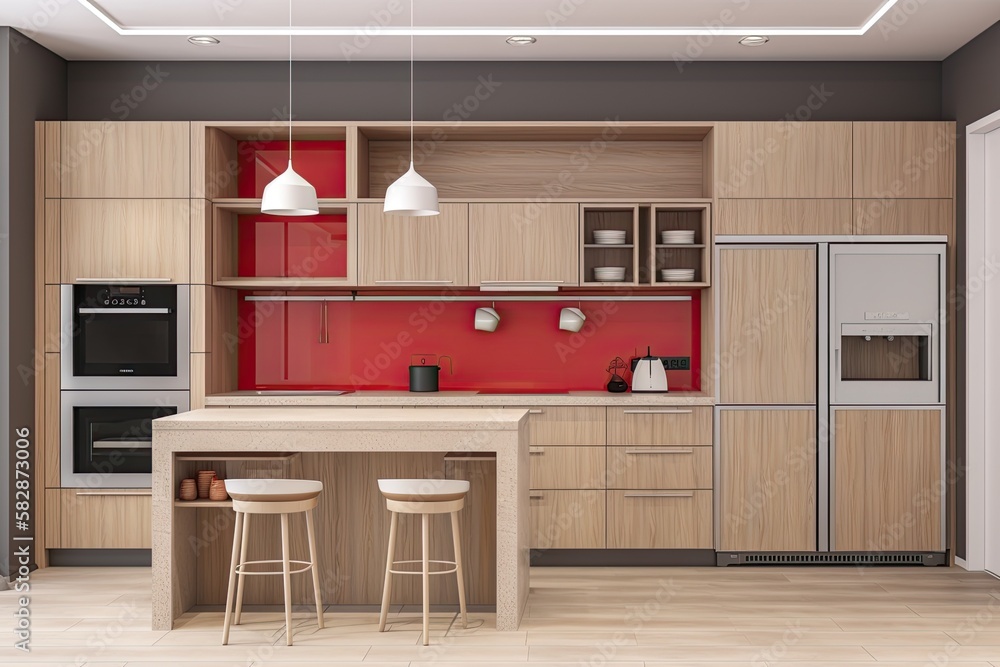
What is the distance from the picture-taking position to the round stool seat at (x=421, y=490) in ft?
12.0

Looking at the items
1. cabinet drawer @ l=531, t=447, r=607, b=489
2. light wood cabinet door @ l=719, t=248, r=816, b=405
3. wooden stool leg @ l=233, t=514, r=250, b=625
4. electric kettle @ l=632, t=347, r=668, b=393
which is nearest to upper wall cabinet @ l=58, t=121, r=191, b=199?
wooden stool leg @ l=233, t=514, r=250, b=625

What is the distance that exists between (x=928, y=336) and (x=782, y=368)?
0.81 meters

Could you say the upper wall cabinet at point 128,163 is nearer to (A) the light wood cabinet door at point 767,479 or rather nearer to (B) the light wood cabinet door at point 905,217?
(A) the light wood cabinet door at point 767,479

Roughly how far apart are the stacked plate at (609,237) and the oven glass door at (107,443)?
2643mm

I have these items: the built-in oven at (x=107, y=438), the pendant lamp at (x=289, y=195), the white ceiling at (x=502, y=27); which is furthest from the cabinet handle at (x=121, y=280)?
the pendant lamp at (x=289, y=195)

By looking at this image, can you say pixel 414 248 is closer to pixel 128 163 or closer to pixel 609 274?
pixel 609 274

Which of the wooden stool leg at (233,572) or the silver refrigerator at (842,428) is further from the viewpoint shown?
the silver refrigerator at (842,428)

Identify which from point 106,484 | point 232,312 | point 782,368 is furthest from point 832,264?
point 106,484

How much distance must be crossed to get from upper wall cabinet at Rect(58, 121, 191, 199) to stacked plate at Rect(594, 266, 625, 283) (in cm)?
230

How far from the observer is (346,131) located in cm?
509

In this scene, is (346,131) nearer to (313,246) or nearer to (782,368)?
(313,246)

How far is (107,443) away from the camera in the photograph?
4926mm

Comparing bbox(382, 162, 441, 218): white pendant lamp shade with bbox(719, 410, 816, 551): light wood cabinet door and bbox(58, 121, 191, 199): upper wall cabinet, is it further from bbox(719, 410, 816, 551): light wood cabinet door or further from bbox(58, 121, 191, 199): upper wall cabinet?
bbox(719, 410, 816, 551): light wood cabinet door

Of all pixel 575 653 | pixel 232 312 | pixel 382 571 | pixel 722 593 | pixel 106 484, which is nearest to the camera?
pixel 575 653
